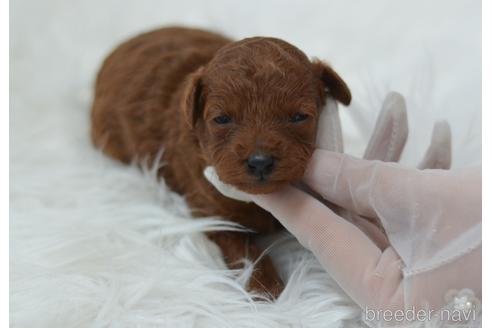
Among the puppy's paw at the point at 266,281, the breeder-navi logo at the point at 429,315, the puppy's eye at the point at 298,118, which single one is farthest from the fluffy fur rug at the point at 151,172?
the puppy's eye at the point at 298,118

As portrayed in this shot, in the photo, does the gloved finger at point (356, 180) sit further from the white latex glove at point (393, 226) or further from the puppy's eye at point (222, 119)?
the puppy's eye at point (222, 119)

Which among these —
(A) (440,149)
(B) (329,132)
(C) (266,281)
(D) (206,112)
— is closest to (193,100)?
(D) (206,112)

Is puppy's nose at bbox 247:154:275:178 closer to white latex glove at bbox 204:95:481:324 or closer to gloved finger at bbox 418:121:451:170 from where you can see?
white latex glove at bbox 204:95:481:324

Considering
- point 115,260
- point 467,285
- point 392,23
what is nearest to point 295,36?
point 392,23

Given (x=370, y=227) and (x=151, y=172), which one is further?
(x=151, y=172)

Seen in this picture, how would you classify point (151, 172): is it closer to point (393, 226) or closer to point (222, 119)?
point (222, 119)

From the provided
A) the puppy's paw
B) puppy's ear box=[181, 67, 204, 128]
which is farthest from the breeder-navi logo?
puppy's ear box=[181, 67, 204, 128]
